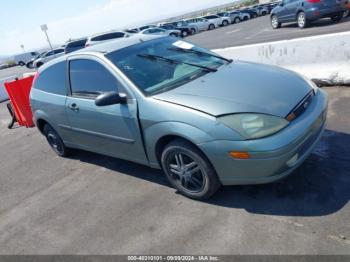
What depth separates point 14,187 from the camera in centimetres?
525

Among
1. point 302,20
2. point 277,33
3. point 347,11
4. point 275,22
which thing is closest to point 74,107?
point 302,20

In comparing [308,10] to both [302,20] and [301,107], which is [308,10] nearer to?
[302,20]

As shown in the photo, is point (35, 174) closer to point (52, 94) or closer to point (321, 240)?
point (52, 94)

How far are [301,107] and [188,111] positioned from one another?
1.13 metres

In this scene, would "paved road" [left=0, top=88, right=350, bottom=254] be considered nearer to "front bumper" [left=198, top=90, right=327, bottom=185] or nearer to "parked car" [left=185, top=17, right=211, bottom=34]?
"front bumper" [left=198, top=90, right=327, bottom=185]

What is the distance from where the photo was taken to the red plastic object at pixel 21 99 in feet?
27.7

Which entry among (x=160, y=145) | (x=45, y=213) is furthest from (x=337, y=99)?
(x=45, y=213)

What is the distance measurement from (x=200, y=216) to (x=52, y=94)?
2915 millimetres

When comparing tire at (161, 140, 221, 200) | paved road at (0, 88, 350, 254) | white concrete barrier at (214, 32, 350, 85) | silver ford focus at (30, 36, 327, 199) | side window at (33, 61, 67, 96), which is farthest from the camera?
white concrete barrier at (214, 32, 350, 85)

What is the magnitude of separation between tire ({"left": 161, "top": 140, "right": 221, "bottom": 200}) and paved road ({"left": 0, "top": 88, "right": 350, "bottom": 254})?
156mm

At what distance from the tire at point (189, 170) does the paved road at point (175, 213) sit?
156mm

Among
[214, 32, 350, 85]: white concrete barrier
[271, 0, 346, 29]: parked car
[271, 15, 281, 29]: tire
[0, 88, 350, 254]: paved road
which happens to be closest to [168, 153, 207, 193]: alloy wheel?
[0, 88, 350, 254]: paved road

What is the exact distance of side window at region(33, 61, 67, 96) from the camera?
4898 mm

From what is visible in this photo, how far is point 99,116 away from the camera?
13.9 feet
